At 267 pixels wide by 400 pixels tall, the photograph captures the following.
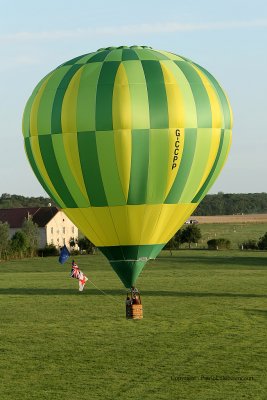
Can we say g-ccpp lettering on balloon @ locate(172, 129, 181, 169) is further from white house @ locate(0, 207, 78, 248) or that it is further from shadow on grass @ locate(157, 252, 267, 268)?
white house @ locate(0, 207, 78, 248)

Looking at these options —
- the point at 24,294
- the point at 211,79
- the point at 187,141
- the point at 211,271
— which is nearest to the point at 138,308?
the point at 187,141

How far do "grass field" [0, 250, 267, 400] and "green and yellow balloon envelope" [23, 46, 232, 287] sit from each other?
12.7 feet

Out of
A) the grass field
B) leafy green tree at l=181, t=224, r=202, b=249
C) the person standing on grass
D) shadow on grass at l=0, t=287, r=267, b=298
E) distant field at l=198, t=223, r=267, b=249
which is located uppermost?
distant field at l=198, t=223, r=267, b=249

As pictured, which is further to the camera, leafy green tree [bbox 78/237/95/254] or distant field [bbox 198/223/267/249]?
distant field [bbox 198/223/267/249]

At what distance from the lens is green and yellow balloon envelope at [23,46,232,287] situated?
3578 cm

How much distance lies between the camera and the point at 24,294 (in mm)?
57906

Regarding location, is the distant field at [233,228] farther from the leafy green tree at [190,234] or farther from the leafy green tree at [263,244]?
the leafy green tree at [263,244]

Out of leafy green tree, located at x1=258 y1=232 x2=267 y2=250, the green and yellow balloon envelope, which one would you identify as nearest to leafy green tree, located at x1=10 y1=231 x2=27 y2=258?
leafy green tree, located at x1=258 y1=232 x2=267 y2=250

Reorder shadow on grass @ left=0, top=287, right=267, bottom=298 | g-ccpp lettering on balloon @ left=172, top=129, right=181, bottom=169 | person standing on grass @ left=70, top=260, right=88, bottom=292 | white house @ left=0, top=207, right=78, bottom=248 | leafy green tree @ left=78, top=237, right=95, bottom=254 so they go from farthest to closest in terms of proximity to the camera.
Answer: white house @ left=0, top=207, right=78, bottom=248
leafy green tree @ left=78, top=237, right=95, bottom=254
shadow on grass @ left=0, top=287, right=267, bottom=298
person standing on grass @ left=70, top=260, right=88, bottom=292
g-ccpp lettering on balloon @ left=172, top=129, right=181, bottom=169

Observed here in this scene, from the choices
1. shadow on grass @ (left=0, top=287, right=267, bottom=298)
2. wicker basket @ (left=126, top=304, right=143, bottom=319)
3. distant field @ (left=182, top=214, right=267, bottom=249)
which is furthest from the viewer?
distant field @ (left=182, top=214, right=267, bottom=249)

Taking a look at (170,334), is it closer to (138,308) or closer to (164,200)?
(138,308)

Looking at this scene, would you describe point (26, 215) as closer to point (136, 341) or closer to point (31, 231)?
point (31, 231)

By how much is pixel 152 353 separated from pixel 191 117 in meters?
9.40

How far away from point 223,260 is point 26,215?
42.9 m
